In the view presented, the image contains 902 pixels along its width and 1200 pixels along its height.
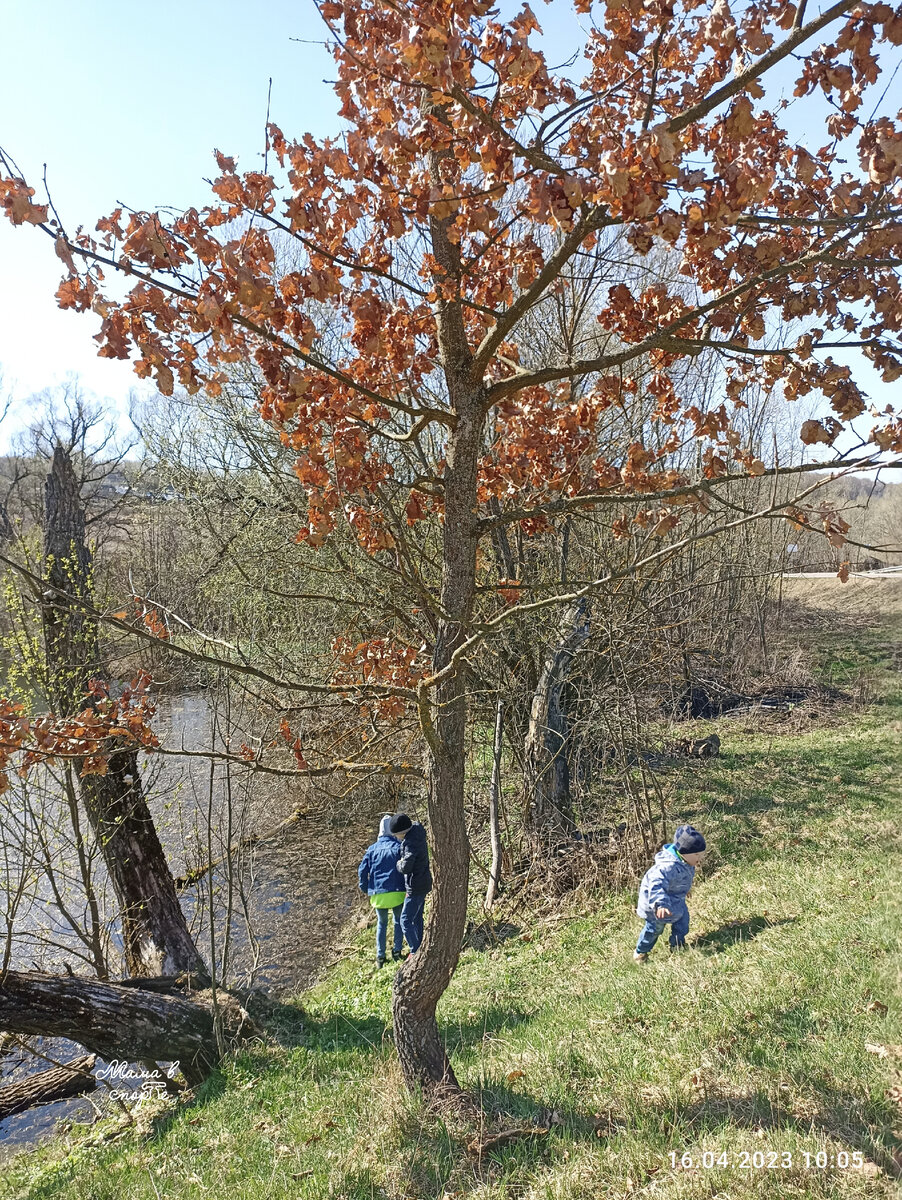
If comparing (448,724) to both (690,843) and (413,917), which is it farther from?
(413,917)

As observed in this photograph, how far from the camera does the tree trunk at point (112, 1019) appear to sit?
20.1 feet

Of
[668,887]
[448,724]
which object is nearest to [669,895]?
[668,887]

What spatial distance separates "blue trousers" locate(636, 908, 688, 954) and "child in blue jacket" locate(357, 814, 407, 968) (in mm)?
2889

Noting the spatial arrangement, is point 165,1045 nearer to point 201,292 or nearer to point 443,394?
point 201,292

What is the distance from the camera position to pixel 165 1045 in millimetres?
6418

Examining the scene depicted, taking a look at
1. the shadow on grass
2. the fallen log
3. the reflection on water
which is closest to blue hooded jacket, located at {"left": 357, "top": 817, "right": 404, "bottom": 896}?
the reflection on water

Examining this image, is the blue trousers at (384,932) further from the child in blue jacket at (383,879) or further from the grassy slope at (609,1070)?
the grassy slope at (609,1070)

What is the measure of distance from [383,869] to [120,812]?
9.45 feet

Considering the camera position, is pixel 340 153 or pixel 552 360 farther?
pixel 552 360

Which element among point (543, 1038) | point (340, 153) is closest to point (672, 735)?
point (543, 1038)

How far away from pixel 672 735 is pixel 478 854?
148 inches

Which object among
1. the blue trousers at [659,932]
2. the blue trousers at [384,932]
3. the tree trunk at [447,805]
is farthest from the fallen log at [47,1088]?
the blue trousers at [659,932]

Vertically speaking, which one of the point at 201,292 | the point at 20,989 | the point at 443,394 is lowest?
the point at 20,989

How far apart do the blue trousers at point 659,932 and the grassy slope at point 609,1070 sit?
169mm
